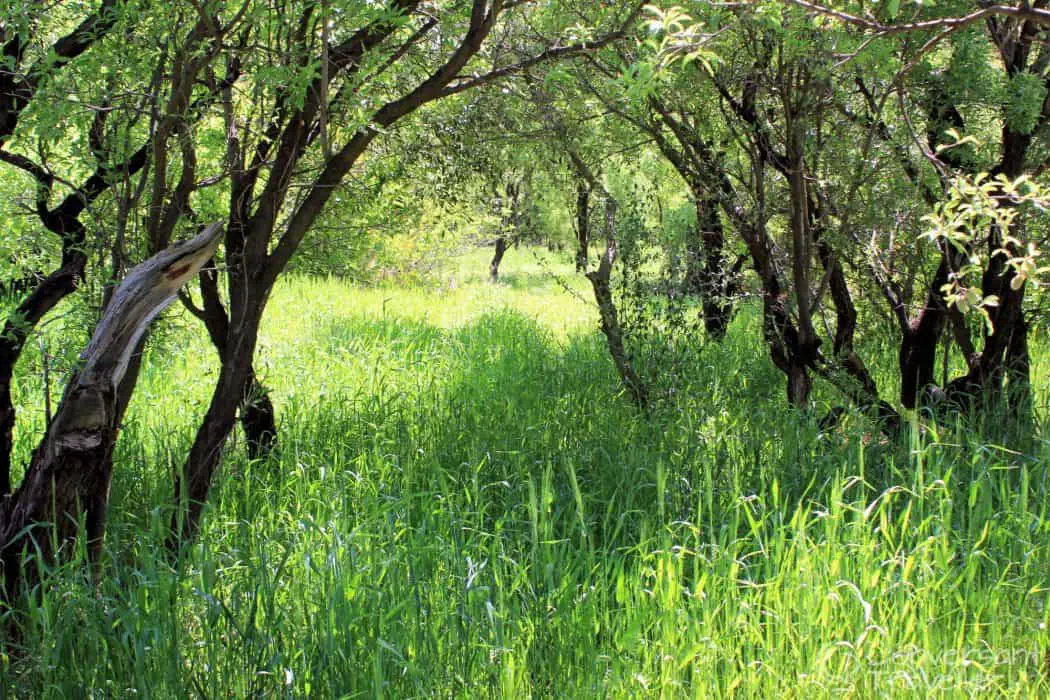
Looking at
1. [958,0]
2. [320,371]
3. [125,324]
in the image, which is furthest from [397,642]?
[320,371]

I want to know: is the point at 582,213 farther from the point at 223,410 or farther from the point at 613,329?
the point at 223,410

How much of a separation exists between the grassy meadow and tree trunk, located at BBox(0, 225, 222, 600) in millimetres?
192

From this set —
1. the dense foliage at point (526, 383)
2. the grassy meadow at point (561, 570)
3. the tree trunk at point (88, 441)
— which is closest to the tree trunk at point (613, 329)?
the dense foliage at point (526, 383)

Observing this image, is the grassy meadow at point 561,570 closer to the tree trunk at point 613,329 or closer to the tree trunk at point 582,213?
the tree trunk at point 613,329

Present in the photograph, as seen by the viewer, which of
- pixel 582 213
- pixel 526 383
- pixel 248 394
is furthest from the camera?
pixel 526 383

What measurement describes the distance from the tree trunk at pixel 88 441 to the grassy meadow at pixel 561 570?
0.19 m

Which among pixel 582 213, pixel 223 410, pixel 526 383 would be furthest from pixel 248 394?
pixel 582 213

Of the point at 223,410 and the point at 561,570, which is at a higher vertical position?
the point at 223,410

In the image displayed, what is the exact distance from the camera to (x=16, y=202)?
4410mm

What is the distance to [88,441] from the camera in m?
2.80

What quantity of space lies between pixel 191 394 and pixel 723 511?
3855 millimetres

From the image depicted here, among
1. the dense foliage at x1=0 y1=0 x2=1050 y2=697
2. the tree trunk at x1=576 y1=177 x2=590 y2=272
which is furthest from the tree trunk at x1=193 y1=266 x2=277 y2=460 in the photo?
the tree trunk at x1=576 y1=177 x2=590 y2=272

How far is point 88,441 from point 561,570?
160 centimetres

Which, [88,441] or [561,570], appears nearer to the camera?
[88,441]
